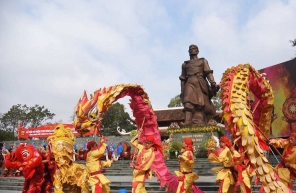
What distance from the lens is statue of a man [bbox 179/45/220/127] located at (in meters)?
16.1

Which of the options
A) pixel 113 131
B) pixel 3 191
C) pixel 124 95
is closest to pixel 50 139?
pixel 124 95

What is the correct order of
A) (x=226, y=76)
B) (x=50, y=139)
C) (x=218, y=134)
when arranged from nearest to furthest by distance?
(x=226, y=76)
(x=50, y=139)
(x=218, y=134)

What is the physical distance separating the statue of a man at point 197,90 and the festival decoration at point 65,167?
1031 cm

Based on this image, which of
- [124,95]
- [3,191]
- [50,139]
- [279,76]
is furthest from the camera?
[279,76]

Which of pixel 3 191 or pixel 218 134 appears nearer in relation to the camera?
pixel 3 191

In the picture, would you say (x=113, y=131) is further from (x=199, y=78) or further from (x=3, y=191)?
(x=3, y=191)

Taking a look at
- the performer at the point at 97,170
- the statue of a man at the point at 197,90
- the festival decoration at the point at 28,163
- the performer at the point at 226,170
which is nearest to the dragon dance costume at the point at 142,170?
the performer at the point at 97,170

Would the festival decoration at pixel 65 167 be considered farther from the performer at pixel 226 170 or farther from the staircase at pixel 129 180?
the performer at pixel 226 170

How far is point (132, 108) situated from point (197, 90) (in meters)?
8.52

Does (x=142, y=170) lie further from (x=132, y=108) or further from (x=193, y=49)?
(x=193, y=49)

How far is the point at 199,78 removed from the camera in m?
16.4

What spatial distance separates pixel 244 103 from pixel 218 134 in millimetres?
10833

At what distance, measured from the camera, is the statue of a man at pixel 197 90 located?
16125mm

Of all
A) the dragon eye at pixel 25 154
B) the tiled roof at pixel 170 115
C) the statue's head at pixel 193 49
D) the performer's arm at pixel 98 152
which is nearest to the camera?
the dragon eye at pixel 25 154
